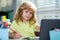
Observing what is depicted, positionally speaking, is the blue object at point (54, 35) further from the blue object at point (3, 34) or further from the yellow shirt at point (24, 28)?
the yellow shirt at point (24, 28)

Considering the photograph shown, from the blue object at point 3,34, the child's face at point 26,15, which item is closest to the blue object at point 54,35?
the blue object at point 3,34

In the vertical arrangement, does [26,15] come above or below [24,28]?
above

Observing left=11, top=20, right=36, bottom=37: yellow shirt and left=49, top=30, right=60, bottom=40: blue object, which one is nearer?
left=49, top=30, right=60, bottom=40: blue object

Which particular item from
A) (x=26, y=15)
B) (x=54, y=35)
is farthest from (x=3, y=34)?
(x=26, y=15)

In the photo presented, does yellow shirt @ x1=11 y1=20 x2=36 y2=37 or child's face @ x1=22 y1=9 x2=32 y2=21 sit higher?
child's face @ x1=22 y1=9 x2=32 y2=21

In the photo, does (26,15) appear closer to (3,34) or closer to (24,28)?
(24,28)

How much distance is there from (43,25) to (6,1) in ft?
7.62

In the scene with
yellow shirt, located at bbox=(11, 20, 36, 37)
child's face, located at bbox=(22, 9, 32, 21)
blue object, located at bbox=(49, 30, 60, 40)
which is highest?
child's face, located at bbox=(22, 9, 32, 21)

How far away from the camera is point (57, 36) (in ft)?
3.23

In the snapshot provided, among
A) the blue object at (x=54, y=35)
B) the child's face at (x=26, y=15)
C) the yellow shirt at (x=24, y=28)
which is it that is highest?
the child's face at (x=26, y=15)

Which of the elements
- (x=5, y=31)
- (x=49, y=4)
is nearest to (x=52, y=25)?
(x=5, y=31)

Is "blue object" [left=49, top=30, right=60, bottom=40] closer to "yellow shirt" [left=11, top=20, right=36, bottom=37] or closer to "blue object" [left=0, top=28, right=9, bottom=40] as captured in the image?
"blue object" [left=0, top=28, right=9, bottom=40]

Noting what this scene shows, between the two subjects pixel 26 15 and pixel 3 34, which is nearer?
pixel 3 34

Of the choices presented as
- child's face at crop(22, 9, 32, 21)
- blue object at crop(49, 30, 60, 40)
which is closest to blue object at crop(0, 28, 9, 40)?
blue object at crop(49, 30, 60, 40)
